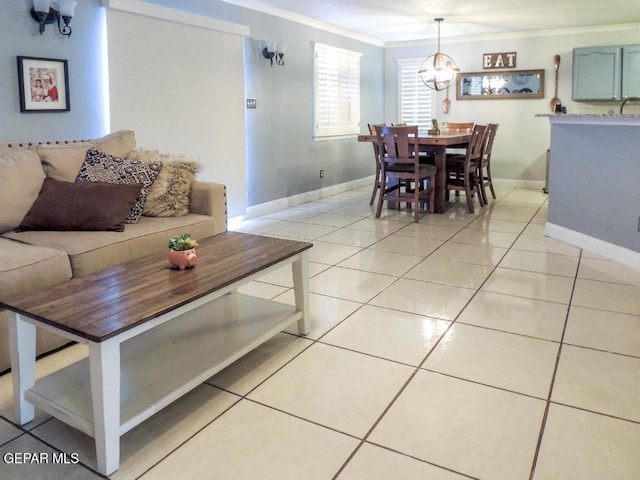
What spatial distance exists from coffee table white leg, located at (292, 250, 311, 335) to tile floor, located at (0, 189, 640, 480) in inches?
3.0

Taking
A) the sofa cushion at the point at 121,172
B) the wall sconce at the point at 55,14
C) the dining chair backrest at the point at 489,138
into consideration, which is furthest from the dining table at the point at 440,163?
the wall sconce at the point at 55,14

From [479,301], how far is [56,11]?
3.27m

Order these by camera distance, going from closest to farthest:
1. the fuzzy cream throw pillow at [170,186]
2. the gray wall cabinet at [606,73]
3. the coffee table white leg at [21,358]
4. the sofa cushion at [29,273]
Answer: the coffee table white leg at [21,358], the sofa cushion at [29,273], the fuzzy cream throw pillow at [170,186], the gray wall cabinet at [606,73]

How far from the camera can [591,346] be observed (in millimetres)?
2373

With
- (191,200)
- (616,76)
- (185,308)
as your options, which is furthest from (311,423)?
(616,76)

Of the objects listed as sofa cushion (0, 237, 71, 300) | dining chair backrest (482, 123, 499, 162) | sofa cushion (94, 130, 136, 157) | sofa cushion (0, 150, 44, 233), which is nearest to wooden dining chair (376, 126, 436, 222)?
dining chair backrest (482, 123, 499, 162)

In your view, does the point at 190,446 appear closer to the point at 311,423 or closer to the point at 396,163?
the point at 311,423

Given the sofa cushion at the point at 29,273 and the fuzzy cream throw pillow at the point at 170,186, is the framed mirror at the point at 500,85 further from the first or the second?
the sofa cushion at the point at 29,273

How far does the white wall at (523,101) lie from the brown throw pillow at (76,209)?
6.20 m

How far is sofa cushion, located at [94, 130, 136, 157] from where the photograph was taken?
328 centimetres

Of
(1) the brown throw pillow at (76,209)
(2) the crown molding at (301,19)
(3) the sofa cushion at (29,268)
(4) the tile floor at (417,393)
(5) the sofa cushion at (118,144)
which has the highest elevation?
(2) the crown molding at (301,19)

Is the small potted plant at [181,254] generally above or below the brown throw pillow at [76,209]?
below

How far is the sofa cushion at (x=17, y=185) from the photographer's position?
2.69 metres

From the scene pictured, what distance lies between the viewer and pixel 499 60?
734cm
